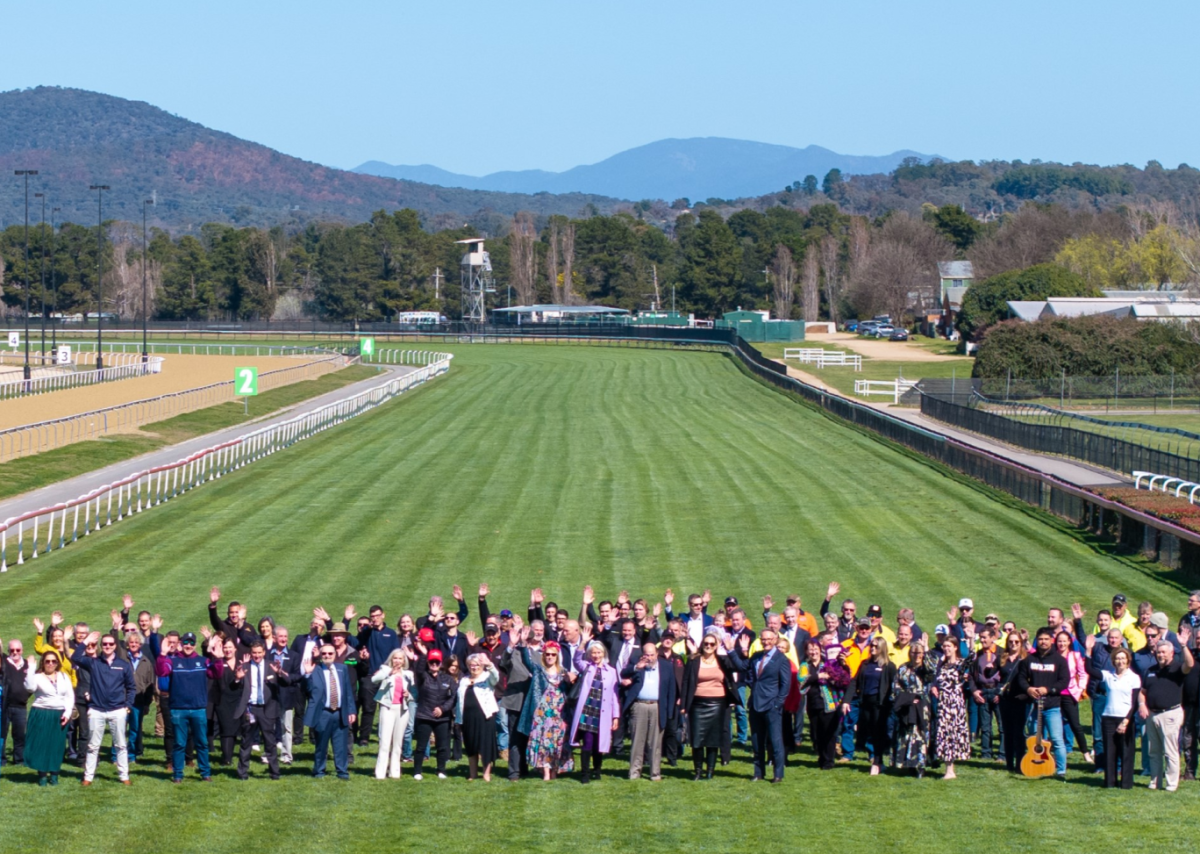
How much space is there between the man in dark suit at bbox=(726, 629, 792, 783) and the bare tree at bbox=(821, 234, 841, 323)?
13323 cm

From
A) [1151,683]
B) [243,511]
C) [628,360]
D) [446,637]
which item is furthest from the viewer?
[628,360]

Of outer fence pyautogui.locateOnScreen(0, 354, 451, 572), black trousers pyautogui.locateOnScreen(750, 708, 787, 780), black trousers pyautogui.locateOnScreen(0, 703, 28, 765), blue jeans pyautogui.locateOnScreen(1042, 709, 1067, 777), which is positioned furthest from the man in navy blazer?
outer fence pyautogui.locateOnScreen(0, 354, 451, 572)

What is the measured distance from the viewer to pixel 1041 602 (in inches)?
861

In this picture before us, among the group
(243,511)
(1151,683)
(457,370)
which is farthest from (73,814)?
(457,370)

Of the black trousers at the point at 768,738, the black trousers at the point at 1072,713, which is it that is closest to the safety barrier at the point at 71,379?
the black trousers at the point at 768,738

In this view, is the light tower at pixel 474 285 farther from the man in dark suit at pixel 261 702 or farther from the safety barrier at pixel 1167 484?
the man in dark suit at pixel 261 702

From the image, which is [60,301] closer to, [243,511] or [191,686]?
[243,511]

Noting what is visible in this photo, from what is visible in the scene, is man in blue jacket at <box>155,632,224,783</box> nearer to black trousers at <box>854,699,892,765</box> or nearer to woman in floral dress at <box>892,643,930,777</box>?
black trousers at <box>854,699,892,765</box>

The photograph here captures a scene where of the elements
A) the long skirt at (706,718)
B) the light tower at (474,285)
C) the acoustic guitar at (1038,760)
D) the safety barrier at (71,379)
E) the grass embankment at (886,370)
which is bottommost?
the acoustic guitar at (1038,760)

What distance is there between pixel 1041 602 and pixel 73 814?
14.3m

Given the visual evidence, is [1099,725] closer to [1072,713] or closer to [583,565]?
[1072,713]

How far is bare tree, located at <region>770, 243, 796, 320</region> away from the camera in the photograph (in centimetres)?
15175

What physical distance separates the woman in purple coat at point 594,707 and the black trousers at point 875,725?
86.0 inches

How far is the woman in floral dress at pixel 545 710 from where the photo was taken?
12844mm
